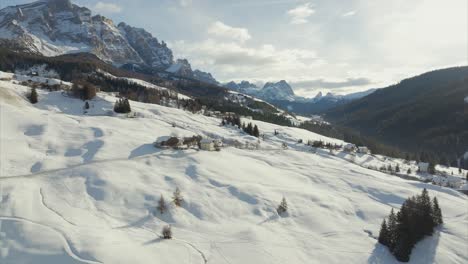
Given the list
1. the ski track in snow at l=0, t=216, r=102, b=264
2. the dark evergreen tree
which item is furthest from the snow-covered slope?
the dark evergreen tree

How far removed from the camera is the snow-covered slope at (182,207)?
26.2 meters

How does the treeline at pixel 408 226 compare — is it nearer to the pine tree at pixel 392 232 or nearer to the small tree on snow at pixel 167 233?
the pine tree at pixel 392 232

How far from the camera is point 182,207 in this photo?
1447 inches

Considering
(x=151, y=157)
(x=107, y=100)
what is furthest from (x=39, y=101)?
(x=151, y=157)

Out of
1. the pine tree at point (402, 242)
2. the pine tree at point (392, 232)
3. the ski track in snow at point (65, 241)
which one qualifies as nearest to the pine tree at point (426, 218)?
the pine tree at point (402, 242)

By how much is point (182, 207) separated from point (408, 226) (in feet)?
81.9

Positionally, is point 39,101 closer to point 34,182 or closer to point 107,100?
point 107,100

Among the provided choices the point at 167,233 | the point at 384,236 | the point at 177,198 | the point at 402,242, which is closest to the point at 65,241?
the point at 167,233

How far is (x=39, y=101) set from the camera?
3873 inches

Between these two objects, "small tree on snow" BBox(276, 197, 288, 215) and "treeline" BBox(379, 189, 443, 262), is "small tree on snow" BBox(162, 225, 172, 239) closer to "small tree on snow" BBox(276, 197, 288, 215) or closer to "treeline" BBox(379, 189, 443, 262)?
"small tree on snow" BBox(276, 197, 288, 215)

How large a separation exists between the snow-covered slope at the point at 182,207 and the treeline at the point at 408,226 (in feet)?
3.77

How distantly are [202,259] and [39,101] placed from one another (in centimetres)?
9249

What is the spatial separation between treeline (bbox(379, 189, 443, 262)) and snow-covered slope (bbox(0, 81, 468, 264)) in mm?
1150

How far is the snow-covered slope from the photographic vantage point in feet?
86.1
